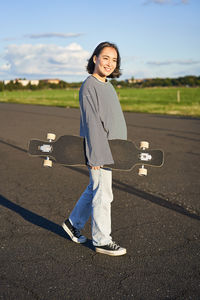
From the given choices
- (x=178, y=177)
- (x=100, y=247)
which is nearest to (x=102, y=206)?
(x=100, y=247)

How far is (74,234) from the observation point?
3482 mm

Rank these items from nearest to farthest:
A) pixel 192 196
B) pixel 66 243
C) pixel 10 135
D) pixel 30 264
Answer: pixel 30 264, pixel 66 243, pixel 192 196, pixel 10 135

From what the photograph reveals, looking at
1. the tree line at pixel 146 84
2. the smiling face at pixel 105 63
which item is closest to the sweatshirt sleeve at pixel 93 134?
the smiling face at pixel 105 63

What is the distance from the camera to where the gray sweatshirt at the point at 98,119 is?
2.88m

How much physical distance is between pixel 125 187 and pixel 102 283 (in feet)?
9.31

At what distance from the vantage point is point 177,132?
1173 centimetres

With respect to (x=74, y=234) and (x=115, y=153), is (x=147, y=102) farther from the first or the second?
(x=115, y=153)

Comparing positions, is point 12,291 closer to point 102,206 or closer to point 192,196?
point 102,206

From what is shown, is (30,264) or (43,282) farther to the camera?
(30,264)

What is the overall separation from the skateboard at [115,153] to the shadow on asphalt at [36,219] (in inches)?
33.3

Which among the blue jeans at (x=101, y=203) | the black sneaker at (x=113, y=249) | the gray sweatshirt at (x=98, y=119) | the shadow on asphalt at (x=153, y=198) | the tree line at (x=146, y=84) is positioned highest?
the tree line at (x=146, y=84)

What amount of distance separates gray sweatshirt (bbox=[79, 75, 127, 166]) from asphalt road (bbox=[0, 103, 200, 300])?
911 mm

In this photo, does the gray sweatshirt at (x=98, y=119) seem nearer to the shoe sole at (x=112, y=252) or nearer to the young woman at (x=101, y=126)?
the young woman at (x=101, y=126)

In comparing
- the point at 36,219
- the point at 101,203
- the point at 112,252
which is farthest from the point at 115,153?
the point at 36,219
